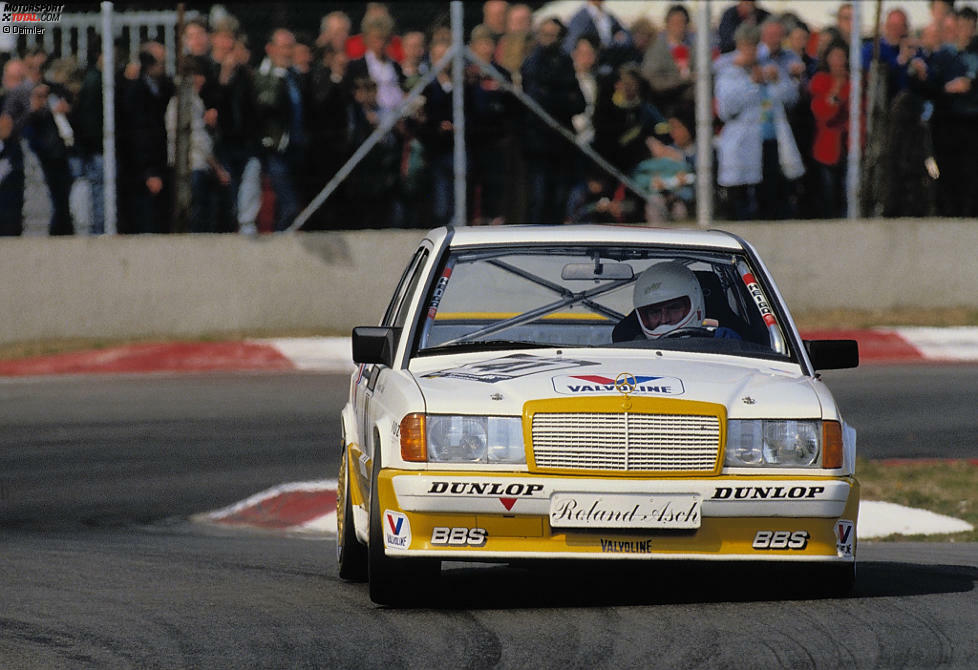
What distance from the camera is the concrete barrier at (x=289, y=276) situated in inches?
688

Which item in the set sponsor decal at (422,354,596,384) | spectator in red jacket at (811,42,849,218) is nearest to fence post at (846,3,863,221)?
spectator in red jacket at (811,42,849,218)

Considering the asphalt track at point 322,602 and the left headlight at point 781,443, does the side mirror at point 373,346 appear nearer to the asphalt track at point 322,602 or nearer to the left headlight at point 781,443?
the asphalt track at point 322,602

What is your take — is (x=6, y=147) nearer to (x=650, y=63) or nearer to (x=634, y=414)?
(x=650, y=63)

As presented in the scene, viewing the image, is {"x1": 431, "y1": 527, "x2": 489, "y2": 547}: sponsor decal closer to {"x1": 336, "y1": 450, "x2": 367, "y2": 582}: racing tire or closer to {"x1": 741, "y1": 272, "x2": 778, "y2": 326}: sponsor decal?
{"x1": 336, "y1": 450, "x2": 367, "y2": 582}: racing tire

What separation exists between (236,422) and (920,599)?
7.50m

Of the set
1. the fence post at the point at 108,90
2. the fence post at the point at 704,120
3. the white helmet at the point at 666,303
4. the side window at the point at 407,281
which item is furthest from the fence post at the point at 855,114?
the white helmet at the point at 666,303

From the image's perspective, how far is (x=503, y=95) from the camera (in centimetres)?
1777

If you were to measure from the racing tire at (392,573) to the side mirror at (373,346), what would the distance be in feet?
2.28

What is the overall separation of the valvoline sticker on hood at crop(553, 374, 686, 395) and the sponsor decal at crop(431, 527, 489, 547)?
0.56 meters

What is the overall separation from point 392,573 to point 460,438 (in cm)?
55

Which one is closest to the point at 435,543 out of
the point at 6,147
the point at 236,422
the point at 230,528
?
the point at 230,528

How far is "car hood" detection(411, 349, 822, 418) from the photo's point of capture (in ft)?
21.5

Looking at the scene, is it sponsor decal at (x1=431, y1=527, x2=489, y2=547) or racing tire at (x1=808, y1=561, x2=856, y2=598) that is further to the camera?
racing tire at (x1=808, y1=561, x2=856, y2=598)

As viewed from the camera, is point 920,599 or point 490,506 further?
point 920,599
